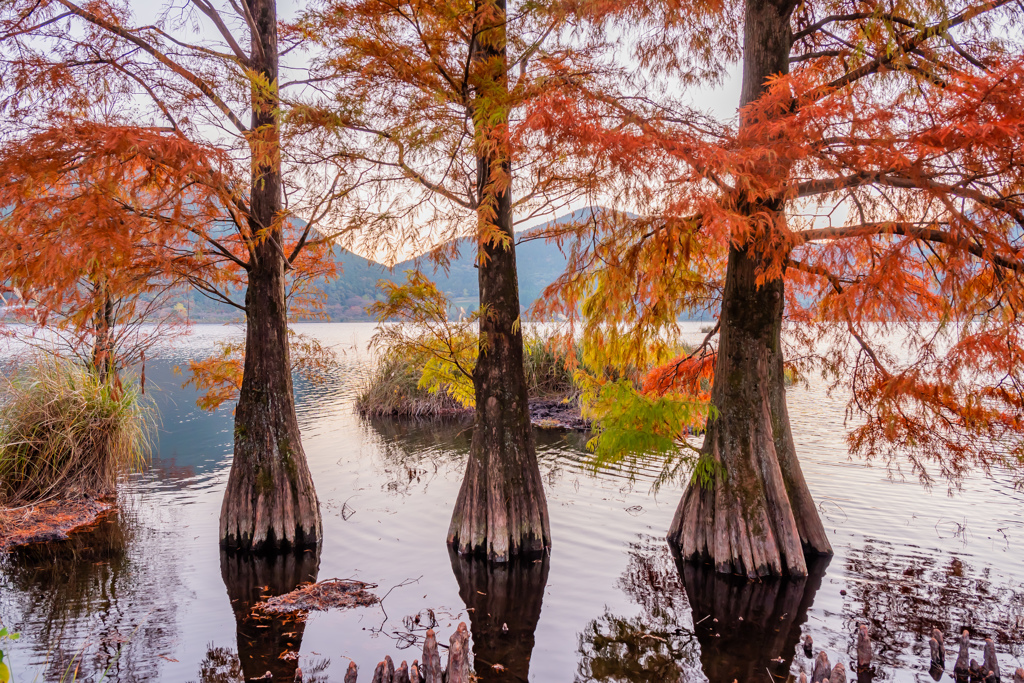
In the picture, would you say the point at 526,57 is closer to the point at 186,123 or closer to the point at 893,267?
the point at 186,123

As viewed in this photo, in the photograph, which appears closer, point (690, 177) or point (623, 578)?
point (690, 177)

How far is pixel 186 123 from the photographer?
28.2ft

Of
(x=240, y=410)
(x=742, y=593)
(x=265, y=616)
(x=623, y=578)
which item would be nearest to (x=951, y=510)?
(x=742, y=593)

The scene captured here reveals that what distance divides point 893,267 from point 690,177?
7.96 feet

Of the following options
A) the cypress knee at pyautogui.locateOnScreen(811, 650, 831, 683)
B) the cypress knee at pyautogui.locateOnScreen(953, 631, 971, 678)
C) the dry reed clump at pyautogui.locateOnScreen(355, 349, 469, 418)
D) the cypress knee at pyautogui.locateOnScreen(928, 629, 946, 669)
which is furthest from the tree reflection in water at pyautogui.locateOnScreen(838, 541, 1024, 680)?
the dry reed clump at pyautogui.locateOnScreen(355, 349, 469, 418)

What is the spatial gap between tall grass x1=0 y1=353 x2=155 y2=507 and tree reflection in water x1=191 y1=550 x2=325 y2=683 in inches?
167

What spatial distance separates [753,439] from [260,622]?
23.6 ft

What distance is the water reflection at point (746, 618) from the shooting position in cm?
700

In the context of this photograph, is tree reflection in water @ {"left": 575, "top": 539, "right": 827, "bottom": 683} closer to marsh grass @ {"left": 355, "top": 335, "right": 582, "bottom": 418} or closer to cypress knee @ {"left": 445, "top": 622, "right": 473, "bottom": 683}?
cypress knee @ {"left": 445, "top": 622, "right": 473, "bottom": 683}

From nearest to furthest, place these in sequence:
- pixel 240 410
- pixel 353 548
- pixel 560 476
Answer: pixel 240 410, pixel 353 548, pixel 560 476

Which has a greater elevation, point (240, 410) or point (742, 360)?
point (742, 360)

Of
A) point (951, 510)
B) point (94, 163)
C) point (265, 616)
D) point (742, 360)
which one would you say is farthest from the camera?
point (951, 510)

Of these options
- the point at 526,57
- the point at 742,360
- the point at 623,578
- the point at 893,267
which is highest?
the point at 526,57

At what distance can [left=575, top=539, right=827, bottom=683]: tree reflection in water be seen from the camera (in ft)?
22.8
